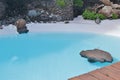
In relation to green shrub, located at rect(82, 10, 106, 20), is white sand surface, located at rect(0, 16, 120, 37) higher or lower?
lower

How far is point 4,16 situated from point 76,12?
278cm

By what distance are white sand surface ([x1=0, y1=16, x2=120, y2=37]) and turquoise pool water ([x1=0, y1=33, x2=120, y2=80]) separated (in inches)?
10.5

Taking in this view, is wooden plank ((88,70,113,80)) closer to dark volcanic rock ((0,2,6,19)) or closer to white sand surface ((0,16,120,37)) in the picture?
white sand surface ((0,16,120,37))

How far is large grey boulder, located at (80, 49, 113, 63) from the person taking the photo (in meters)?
8.27

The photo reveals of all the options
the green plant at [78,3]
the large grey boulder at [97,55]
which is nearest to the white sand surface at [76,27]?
the green plant at [78,3]

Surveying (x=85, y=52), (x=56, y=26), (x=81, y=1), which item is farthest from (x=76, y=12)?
(x=85, y=52)

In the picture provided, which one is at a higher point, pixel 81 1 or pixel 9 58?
pixel 81 1

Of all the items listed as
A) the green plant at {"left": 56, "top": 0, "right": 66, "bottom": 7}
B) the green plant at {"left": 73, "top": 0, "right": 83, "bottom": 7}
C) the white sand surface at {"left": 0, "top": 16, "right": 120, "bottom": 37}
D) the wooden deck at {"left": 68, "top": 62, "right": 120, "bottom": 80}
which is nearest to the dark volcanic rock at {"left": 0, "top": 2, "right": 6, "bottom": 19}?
the white sand surface at {"left": 0, "top": 16, "right": 120, "bottom": 37}

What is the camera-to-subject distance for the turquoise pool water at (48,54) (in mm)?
7969

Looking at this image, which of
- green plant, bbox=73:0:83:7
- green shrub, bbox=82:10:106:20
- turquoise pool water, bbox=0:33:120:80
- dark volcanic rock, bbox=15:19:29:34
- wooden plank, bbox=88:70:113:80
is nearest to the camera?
wooden plank, bbox=88:70:113:80

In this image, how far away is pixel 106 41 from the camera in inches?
383

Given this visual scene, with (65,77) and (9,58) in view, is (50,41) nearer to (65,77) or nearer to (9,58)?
(9,58)

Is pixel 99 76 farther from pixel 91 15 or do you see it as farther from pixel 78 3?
pixel 78 3

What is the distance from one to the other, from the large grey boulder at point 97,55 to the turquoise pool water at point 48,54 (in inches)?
5.2
